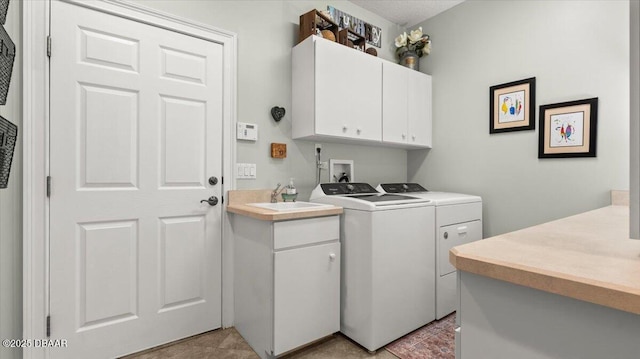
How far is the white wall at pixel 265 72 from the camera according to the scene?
2141 millimetres

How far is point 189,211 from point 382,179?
74.7 inches

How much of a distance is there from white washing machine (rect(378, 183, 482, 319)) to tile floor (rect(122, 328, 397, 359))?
0.69m

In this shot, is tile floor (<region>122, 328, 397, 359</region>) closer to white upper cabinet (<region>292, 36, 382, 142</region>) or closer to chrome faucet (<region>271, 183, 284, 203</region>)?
chrome faucet (<region>271, 183, 284, 203</region>)

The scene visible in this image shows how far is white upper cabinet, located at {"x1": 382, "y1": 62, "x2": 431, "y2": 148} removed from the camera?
2.66 metres

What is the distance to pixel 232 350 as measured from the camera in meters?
1.86

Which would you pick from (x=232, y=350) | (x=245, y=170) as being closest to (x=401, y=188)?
(x=245, y=170)

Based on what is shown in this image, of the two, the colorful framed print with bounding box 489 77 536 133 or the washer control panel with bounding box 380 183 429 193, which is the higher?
the colorful framed print with bounding box 489 77 536 133

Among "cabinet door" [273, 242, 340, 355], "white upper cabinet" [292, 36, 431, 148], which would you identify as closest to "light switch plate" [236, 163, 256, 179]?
"white upper cabinet" [292, 36, 431, 148]

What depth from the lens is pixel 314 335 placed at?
183 cm

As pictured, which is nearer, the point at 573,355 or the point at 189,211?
the point at 573,355

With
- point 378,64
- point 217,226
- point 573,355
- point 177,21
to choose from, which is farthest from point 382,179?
point 573,355

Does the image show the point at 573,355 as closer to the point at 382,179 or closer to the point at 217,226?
the point at 217,226

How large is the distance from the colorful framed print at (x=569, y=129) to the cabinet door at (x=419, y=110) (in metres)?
0.95

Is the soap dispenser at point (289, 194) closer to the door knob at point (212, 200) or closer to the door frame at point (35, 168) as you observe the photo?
the door knob at point (212, 200)
